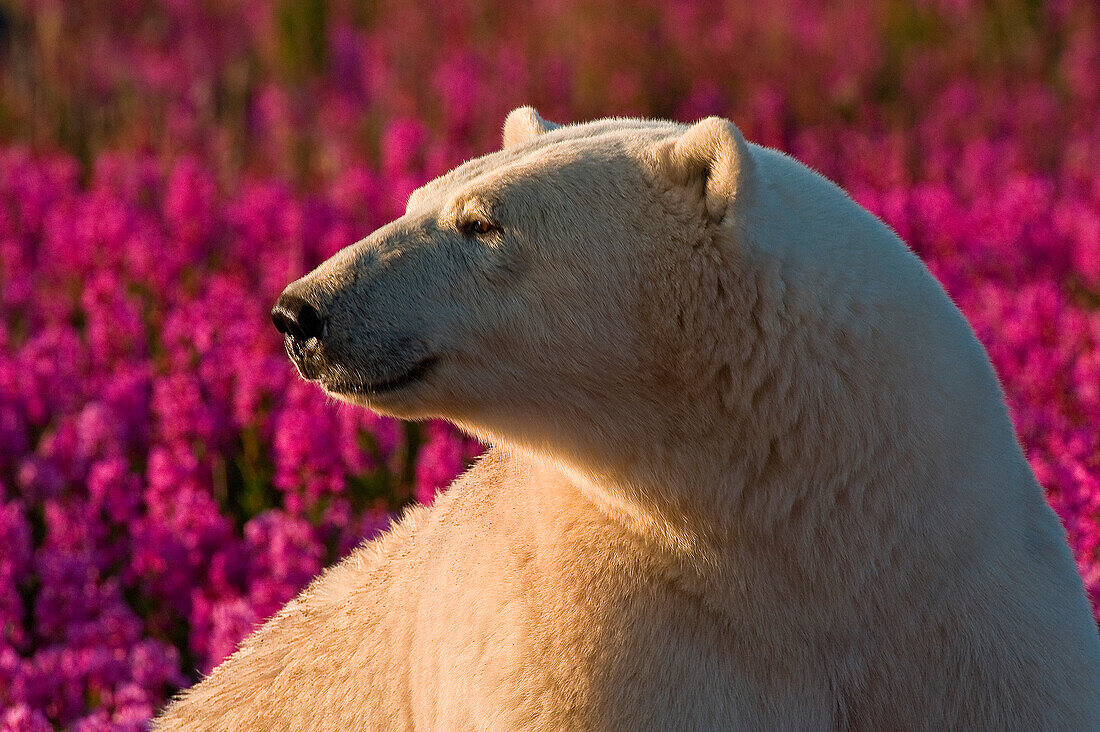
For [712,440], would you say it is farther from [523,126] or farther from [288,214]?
[288,214]

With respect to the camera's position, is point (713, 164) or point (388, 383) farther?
point (388, 383)

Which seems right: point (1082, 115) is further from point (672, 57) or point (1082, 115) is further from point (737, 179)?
point (737, 179)

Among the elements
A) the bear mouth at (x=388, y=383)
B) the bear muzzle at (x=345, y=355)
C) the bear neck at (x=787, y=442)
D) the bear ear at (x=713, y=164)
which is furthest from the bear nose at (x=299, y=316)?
the bear ear at (x=713, y=164)

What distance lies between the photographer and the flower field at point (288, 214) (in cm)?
413

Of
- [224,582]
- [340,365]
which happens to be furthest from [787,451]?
[224,582]

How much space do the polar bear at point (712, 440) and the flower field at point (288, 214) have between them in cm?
116

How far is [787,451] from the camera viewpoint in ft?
7.96

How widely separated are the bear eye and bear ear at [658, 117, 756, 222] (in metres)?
0.33

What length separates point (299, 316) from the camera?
2.48m

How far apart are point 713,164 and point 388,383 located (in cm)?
71

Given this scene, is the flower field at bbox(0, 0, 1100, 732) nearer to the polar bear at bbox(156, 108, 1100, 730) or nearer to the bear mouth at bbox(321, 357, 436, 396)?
the polar bear at bbox(156, 108, 1100, 730)

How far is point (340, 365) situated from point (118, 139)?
758 centimetres

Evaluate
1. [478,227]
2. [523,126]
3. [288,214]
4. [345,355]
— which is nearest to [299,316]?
[345,355]

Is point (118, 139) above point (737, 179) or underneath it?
underneath
